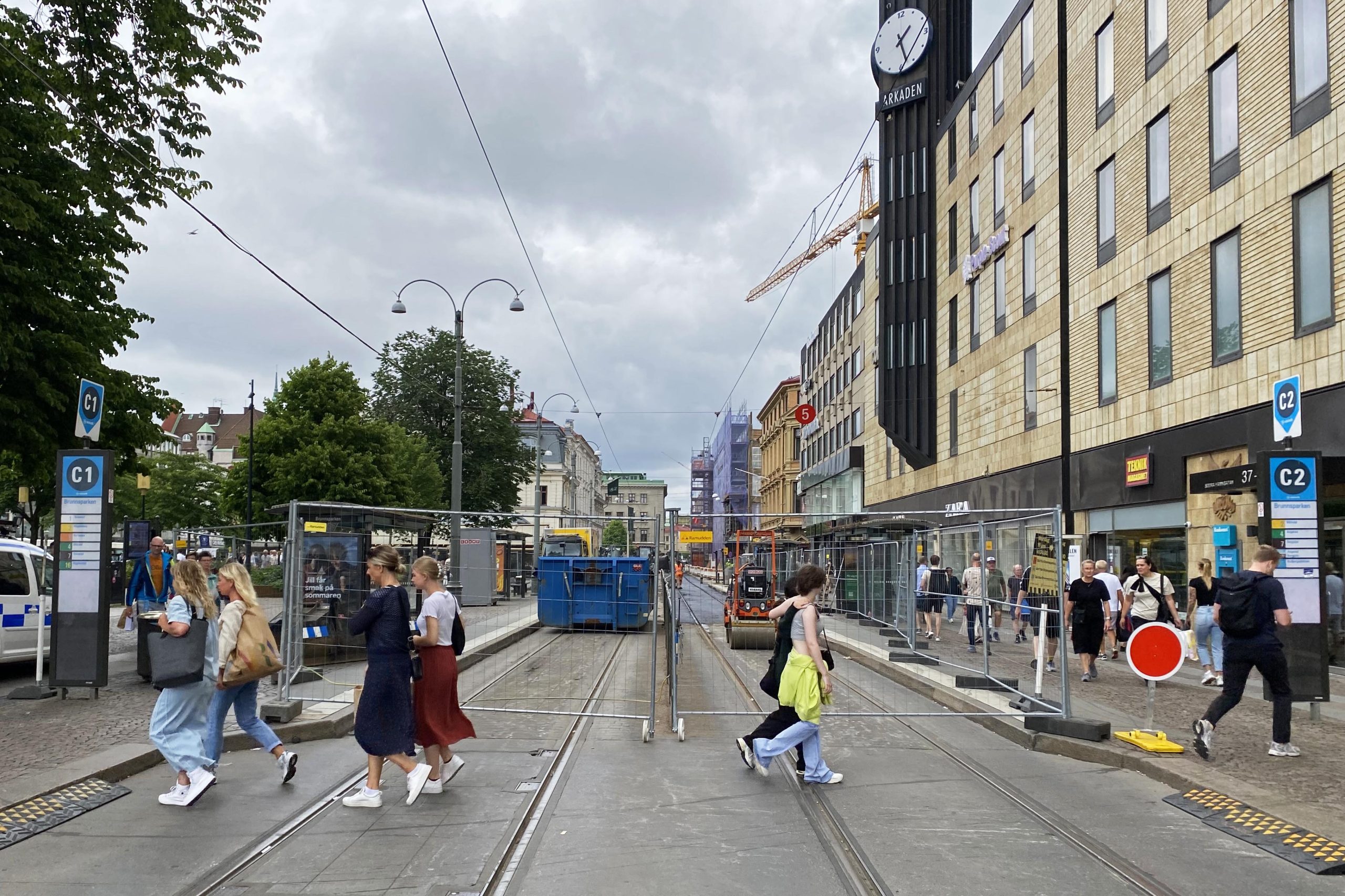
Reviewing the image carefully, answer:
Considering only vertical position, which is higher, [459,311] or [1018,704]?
[459,311]

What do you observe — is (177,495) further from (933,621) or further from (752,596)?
(933,621)

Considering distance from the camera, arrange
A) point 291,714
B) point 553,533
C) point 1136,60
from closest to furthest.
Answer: point 291,714 < point 553,533 < point 1136,60

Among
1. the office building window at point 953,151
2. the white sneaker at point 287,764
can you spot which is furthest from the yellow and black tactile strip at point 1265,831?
the office building window at point 953,151

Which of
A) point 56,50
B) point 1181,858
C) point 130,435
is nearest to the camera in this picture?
point 1181,858

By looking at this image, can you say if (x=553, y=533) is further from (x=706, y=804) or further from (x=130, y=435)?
(x=130, y=435)

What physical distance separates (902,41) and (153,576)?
30.7 metres

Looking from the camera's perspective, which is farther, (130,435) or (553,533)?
(130,435)

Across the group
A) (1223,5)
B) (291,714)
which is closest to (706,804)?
(291,714)

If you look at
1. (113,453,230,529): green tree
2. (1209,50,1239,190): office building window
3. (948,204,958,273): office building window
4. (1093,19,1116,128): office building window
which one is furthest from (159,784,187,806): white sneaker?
(113,453,230,529): green tree

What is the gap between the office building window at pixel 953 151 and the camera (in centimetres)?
3609

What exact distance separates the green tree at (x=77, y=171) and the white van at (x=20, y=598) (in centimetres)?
260

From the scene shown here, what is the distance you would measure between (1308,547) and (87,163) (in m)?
16.9

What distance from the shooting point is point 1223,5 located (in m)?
19.5

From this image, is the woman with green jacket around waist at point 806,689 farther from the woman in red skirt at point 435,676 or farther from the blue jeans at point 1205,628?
the blue jeans at point 1205,628
